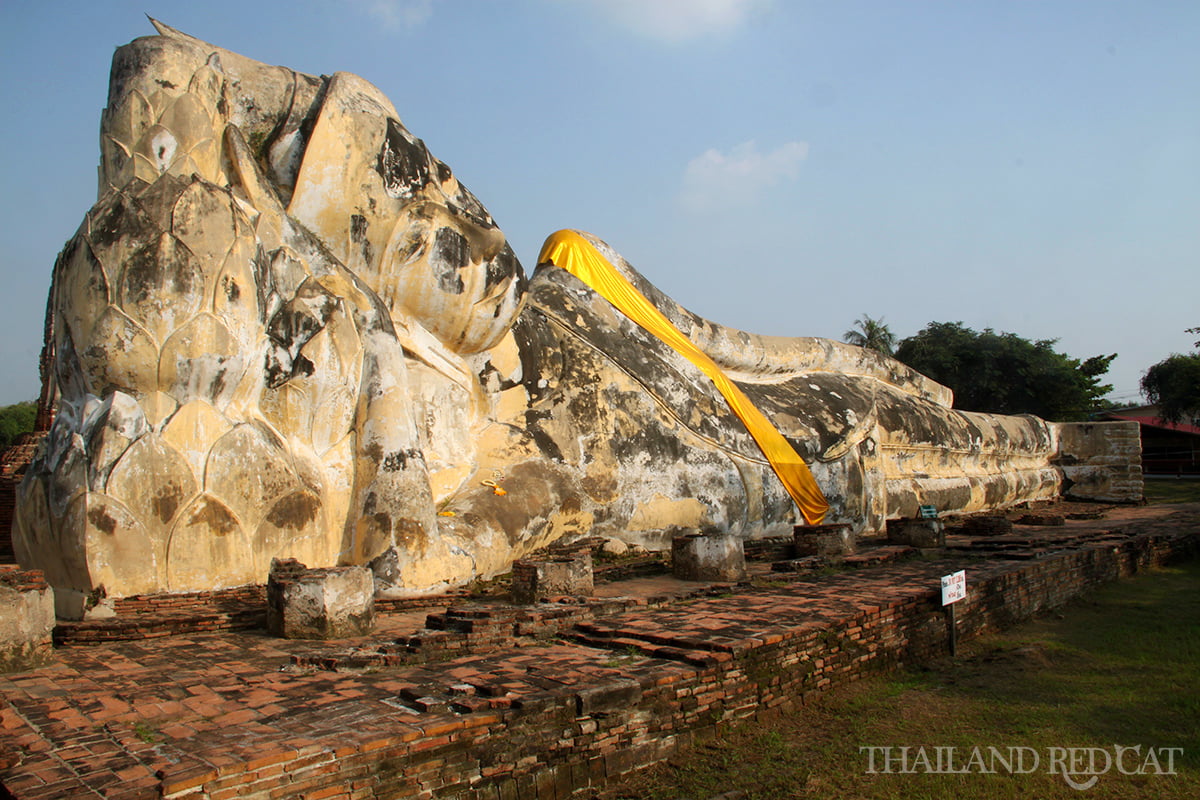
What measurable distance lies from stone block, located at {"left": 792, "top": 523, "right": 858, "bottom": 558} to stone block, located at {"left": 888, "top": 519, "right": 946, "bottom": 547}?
0.79 m

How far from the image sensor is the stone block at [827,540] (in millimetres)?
7293

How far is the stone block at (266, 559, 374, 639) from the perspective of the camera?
4.41 m

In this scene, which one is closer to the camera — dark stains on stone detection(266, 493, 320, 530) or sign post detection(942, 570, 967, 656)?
sign post detection(942, 570, 967, 656)

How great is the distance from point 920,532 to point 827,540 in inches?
43.8

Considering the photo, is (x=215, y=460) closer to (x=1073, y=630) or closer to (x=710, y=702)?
(x=710, y=702)

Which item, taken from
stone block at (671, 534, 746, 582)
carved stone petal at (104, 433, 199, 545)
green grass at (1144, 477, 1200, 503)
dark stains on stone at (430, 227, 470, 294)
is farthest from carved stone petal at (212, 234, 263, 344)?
green grass at (1144, 477, 1200, 503)

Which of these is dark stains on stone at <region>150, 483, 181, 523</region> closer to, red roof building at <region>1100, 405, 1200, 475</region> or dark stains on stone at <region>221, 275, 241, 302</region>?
dark stains on stone at <region>221, 275, 241, 302</region>

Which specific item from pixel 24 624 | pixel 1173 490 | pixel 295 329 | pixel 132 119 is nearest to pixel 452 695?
pixel 24 624

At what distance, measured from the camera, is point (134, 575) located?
15.1 feet

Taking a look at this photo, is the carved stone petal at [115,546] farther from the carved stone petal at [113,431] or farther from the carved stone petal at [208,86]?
the carved stone petal at [208,86]

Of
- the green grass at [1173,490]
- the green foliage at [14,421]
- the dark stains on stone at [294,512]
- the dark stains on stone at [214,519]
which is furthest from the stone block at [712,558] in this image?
the green foliage at [14,421]

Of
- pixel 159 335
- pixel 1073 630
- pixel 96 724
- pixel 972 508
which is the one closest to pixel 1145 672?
pixel 1073 630

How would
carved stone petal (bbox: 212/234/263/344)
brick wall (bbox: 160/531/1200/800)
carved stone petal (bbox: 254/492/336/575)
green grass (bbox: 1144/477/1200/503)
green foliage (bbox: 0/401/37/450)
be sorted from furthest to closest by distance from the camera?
green foliage (bbox: 0/401/37/450) < green grass (bbox: 1144/477/1200/503) < carved stone petal (bbox: 212/234/263/344) < carved stone petal (bbox: 254/492/336/575) < brick wall (bbox: 160/531/1200/800)

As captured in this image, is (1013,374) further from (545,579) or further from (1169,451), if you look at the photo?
(545,579)
